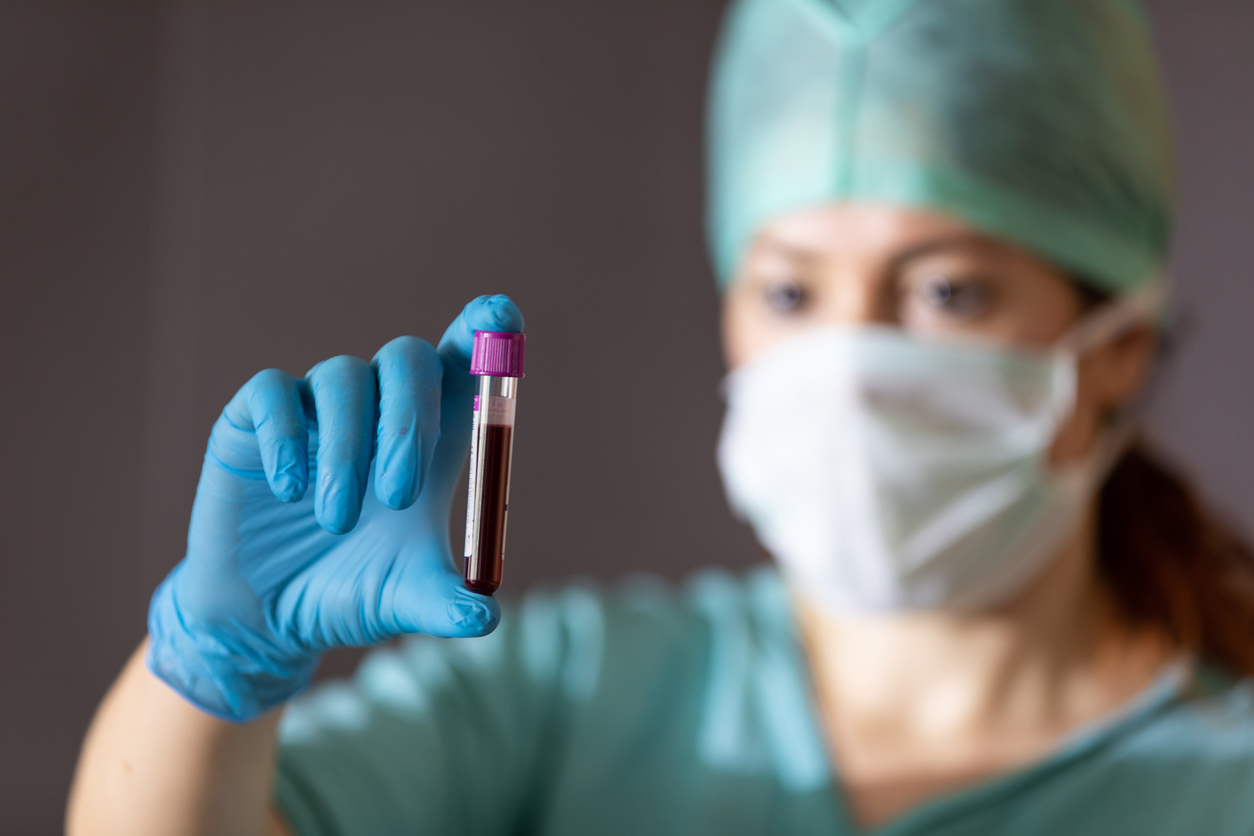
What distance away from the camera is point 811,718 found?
47.3 inches

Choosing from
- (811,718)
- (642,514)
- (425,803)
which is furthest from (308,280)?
(811,718)

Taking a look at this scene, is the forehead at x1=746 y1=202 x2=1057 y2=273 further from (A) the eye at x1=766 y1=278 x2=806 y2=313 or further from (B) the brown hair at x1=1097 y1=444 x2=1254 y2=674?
(B) the brown hair at x1=1097 y1=444 x2=1254 y2=674

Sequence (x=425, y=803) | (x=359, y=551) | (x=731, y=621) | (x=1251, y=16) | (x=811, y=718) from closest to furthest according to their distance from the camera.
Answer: (x=359, y=551) < (x=425, y=803) < (x=811, y=718) < (x=731, y=621) < (x=1251, y=16)

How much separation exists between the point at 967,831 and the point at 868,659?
0.21 meters

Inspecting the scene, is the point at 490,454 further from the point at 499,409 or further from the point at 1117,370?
the point at 1117,370

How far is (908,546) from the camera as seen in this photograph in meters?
1.12

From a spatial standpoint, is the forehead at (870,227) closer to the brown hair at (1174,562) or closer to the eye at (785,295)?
the eye at (785,295)

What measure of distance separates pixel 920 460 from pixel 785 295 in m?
0.23

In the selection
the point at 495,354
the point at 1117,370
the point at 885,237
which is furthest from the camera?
the point at 1117,370

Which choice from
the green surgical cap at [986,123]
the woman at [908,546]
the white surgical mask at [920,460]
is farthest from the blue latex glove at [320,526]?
the green surgical cap at [986,123]

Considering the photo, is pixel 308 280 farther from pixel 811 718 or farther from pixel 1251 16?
pixel 1251 16

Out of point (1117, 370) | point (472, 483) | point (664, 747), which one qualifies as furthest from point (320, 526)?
point (1117, 370)

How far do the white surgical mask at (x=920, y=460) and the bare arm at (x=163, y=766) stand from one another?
0.60 meters

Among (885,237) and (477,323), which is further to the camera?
(885,237)
